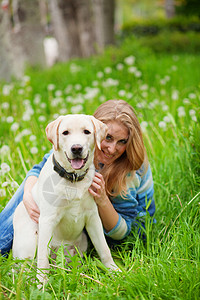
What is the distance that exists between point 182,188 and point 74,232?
1359 millimetres

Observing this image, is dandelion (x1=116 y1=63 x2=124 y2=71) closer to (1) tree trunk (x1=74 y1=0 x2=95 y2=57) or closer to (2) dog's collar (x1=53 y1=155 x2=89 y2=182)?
(2) dog's collar (x1=53 y1=155 x2=89 y2=182)

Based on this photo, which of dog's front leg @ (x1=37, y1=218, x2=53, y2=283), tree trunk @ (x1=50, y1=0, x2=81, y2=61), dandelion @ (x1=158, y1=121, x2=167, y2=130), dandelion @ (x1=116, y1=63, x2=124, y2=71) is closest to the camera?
dog's front leg @ (x1=37, y1=218, x2=53, y2=283)

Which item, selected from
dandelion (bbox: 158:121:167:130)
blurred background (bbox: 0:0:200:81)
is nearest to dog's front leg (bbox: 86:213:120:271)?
dandelion (bbox: 158:121:167:130)

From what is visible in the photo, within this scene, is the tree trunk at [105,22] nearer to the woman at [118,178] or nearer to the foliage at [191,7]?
the foliage at [191,7]

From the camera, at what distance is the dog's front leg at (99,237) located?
255cm

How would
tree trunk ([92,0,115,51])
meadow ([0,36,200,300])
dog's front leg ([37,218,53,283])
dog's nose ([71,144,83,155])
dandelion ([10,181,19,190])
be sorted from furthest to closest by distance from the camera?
tree trunk ([92,0,115,51])
dandelion ([10,181,19,190])
dog's front leg ([37,218,53,283])
meadow ([0,36,200,300])
dog's nose ([71,144,83,155])

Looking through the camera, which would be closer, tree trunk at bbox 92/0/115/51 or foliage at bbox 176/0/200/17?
tree trunk at bbox 92/0/115/51

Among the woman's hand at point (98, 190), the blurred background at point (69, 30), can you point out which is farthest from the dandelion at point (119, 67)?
the woman's hand at point (98, 190)

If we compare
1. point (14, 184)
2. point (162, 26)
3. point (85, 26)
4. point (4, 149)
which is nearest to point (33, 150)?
point (4, 149)

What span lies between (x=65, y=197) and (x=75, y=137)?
42 centimetres

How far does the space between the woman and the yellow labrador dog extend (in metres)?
0.17

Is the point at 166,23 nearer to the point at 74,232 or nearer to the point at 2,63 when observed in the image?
the point at 2,63

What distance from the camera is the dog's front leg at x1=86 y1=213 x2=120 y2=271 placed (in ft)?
8.36

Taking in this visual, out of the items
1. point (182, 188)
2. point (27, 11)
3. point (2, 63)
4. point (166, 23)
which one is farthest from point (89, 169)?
point (166, 23)
